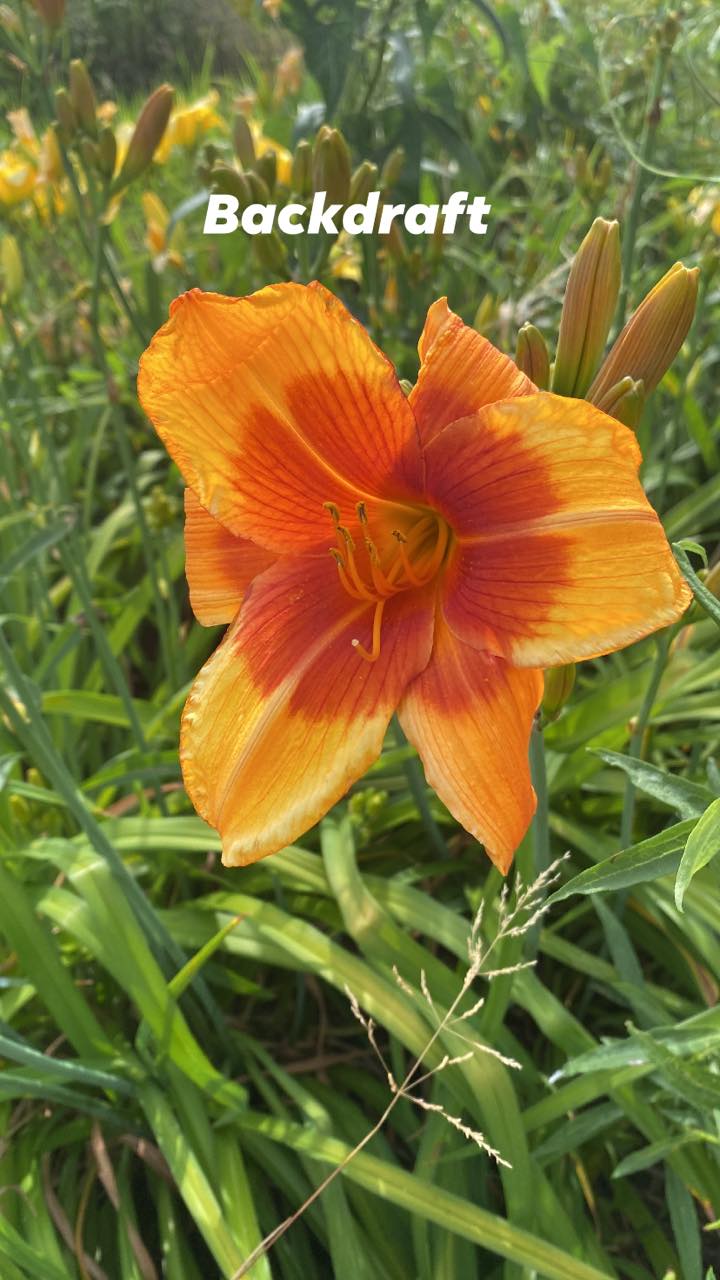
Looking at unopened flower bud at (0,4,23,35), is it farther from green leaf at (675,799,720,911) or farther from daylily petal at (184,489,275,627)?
green leaf at (675,799,720,911)

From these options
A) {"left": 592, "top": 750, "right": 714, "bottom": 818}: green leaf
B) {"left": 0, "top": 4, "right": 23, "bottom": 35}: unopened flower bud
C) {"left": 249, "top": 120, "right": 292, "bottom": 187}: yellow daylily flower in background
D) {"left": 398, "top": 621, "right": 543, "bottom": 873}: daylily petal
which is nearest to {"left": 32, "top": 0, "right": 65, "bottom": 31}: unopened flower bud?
{"left": 0, "top": 4, "right": 23, "bottom": 35}: unopened flower bud

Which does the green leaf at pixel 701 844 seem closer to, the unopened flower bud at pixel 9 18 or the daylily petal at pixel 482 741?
the daylily petal at pixel 482 741

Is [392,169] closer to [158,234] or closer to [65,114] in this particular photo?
[65,114]

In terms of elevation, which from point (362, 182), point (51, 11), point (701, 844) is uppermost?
point (51, 11)

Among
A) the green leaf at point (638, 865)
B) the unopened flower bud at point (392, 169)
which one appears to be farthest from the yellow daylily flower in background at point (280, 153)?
the green leaf at point (638, 865)

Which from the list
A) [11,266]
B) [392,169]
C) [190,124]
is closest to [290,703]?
[392,169]

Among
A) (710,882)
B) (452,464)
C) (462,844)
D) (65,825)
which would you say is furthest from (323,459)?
(65,825)

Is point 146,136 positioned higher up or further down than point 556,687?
higher up
